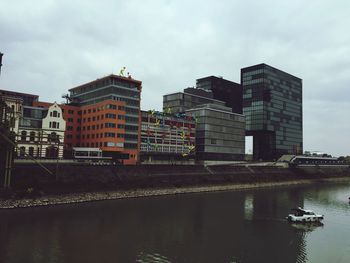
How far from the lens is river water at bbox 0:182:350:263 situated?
144 ft

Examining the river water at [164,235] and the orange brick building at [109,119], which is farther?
the orange brick building at [109,119]

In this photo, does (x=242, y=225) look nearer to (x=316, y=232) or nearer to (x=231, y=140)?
(x=316, y=232)

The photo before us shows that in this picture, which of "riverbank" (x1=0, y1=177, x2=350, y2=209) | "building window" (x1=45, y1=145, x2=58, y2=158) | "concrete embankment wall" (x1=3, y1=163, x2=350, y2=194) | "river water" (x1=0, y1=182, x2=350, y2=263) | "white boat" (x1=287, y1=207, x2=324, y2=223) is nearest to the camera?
"river water" (x1=0, y1=182, x2=350, y2=263)

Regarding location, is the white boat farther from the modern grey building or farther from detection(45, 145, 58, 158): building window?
the modern grey building

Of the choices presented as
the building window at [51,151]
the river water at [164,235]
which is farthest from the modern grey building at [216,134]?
the river water at [164,235]

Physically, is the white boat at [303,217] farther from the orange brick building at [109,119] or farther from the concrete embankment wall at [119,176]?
the orange brick building at [109,119]

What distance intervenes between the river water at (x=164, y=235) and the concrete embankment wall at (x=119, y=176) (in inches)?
A: 380

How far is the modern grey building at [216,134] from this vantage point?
17675 centimetres

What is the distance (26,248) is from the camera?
4491cm

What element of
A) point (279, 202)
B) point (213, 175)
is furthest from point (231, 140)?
point (279, 202)

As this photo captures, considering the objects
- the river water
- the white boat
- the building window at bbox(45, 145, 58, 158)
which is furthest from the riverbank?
the white boat

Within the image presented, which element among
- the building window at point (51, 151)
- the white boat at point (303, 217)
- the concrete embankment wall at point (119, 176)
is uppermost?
the building window at point (51, 151)

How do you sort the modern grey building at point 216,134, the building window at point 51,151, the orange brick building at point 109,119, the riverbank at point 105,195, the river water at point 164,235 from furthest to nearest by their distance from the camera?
the modern grey building at point 216,134, the orange brick building at point 109,119, the building window at point 51,151, the riverbank at point 105,195, the river water at point 164,235

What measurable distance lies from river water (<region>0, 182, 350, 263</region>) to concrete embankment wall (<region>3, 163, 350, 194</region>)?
31.7 feet
